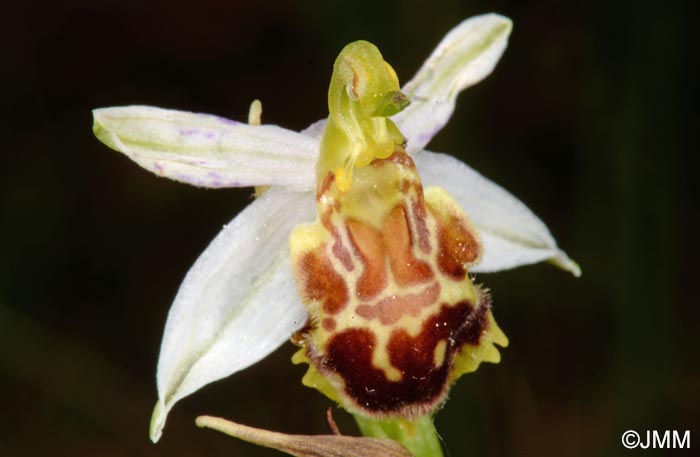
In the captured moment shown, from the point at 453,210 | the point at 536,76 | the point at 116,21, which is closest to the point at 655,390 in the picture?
the point at 536,76

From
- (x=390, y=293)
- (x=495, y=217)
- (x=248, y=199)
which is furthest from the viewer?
(x=248, y=199)

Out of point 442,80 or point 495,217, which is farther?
point 495,217

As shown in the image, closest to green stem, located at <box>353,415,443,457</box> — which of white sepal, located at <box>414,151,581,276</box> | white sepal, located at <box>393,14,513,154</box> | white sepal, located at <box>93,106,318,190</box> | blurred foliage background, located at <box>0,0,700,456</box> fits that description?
white sepal, located at <box>414,151,581,276</box>

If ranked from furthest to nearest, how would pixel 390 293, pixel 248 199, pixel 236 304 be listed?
pixel 248 199 → pixel 236 304 → pixel 390 293

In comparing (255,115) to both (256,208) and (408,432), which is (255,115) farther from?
(408,432)

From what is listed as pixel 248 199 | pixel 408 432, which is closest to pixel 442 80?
pixel 408 432

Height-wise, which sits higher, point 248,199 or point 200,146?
point 200,146

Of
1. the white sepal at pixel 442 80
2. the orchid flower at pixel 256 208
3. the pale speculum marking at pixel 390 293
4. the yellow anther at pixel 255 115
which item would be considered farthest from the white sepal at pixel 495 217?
the yellow anther at pixel 255 115

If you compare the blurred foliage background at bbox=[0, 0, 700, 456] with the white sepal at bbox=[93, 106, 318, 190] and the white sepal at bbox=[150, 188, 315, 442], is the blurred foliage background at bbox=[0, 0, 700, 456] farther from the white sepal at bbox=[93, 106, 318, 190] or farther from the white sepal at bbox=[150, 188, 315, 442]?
the white sepal at bbox=[93, 106, 318, 190]
